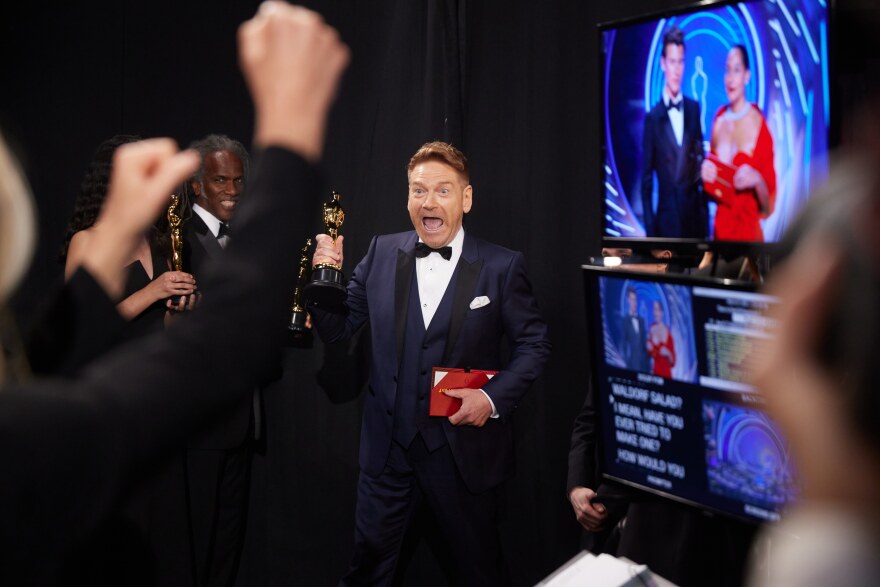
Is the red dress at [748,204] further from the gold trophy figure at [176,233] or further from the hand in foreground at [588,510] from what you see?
the gold trophy figure at [176,233]

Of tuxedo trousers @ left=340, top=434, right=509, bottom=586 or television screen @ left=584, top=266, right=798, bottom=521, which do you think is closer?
television screen @ left=584, top=266, right=798, bottom=521

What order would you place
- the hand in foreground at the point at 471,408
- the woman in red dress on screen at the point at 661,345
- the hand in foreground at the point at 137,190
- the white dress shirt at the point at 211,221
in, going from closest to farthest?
the hand in foreground at the point at 137,190
the woman in red dress on screen at the point at 661,345
the hand in foreground at the point at 471,408
the white dress shirt at the point at 211,221

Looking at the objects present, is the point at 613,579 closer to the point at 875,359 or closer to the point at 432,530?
the point at 875,359

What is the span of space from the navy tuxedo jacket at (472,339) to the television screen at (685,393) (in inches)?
67.0

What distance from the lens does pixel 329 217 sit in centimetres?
335

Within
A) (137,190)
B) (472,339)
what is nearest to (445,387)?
(472,339)

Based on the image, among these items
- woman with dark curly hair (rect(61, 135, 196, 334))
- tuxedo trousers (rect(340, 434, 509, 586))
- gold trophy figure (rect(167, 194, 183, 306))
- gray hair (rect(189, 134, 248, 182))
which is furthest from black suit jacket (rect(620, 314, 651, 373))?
gray hair (rect(189, 134, 248, 182))

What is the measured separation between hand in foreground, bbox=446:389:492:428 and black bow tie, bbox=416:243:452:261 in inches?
21.2

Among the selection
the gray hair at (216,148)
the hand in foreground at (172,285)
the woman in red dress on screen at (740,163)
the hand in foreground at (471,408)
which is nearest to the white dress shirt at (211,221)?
the gray hair at (216,148)

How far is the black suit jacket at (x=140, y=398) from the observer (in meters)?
0.74

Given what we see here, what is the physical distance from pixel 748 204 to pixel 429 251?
2.07 metres

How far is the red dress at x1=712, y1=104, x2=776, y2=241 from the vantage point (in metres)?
1.30

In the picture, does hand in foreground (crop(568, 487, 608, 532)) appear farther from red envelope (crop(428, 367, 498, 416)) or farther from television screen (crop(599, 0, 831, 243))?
television screen (crop(599, 0, 831, 243))

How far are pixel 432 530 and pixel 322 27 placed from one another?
341cm
